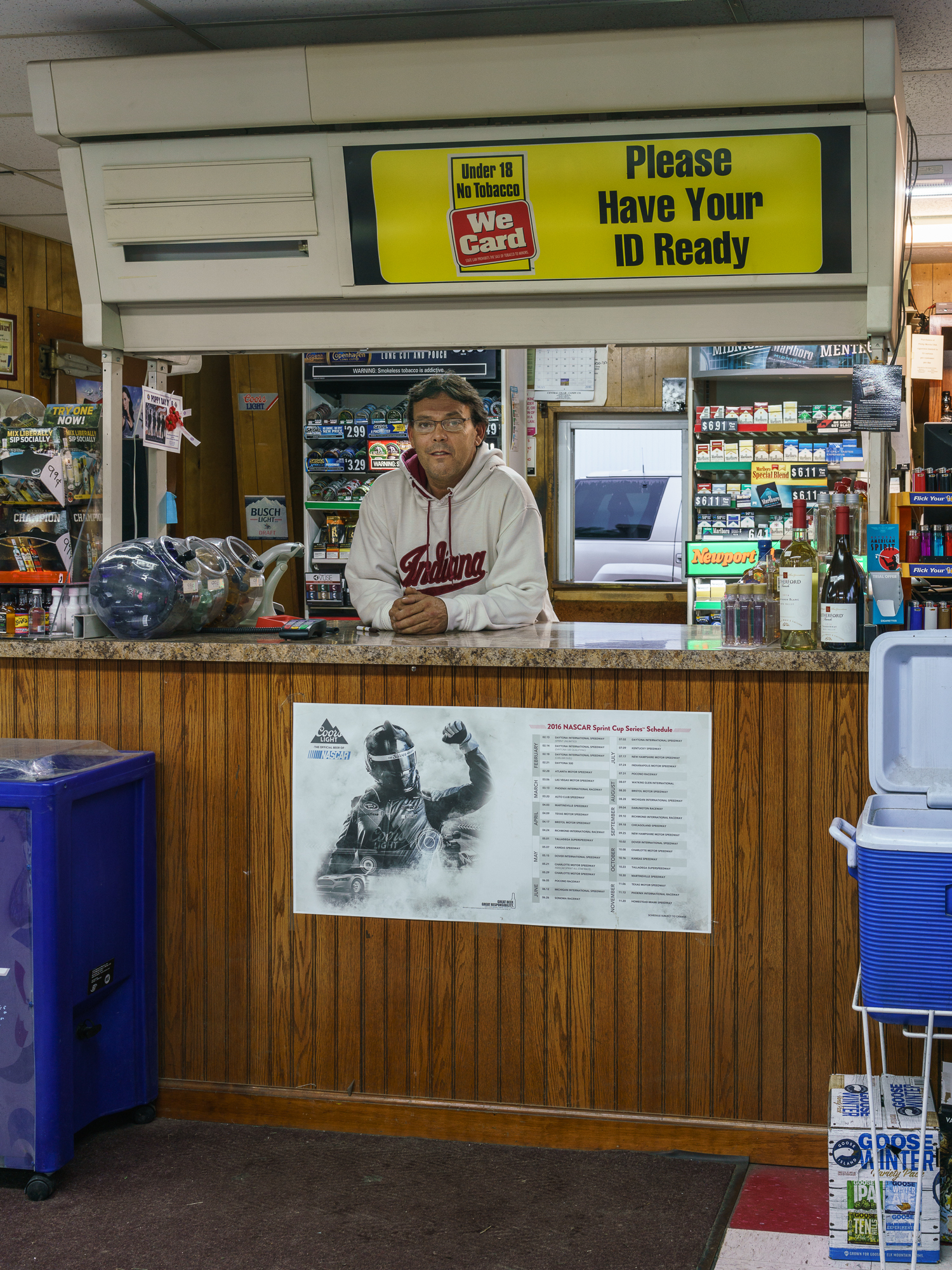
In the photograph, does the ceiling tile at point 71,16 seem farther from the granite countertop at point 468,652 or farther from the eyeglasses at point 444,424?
the granite countertop at point 468,652

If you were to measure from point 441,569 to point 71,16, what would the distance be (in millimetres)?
1913

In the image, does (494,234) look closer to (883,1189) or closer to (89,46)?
(89,46)

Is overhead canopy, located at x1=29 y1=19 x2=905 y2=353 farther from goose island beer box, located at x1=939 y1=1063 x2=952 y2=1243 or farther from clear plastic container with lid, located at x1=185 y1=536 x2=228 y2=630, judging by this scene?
goose island beer box, located at x1=939 y1=1063 x2=952 y2=1243

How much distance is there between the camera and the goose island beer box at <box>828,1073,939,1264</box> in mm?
2199

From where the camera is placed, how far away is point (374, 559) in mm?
3732

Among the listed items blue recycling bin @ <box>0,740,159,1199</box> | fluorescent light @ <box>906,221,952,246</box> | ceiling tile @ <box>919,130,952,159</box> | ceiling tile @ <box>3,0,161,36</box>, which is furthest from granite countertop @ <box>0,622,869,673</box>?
fluorescent light @ <box>906,221,952,246</box>

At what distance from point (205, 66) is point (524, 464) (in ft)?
14.1

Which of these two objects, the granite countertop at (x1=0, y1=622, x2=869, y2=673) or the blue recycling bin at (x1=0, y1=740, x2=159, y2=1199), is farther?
the granite countertop at (x1=0, y1=622, x2=869, y2=673)

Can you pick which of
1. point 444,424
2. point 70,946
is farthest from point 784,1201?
point 444,424

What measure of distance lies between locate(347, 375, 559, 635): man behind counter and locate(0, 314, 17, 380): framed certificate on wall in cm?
319

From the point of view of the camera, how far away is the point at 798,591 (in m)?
2.69

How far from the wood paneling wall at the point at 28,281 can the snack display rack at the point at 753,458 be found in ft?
11.4

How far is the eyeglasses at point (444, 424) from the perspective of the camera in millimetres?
3615

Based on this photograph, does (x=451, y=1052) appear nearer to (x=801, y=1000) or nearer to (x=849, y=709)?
(x=801, y=1000)
